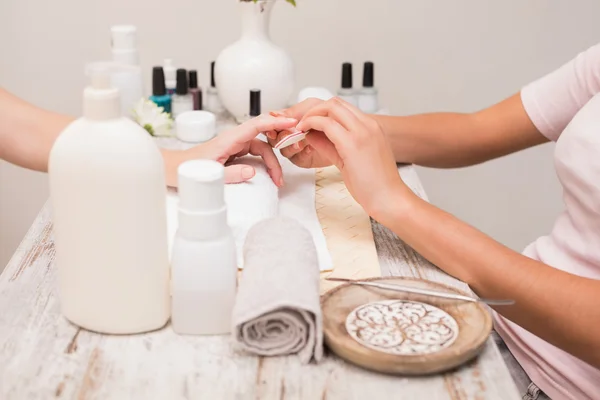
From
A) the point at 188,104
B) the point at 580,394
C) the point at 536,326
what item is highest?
the point at 188,104

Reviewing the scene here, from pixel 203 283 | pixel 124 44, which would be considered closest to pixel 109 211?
pixel 203 283

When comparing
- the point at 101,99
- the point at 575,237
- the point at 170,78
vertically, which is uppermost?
the point at 101,99

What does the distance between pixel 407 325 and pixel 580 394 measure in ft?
1.21

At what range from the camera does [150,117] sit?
4.55ft

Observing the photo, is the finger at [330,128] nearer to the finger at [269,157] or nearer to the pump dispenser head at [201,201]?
the finger at [269,157]

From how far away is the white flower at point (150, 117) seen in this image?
4.54 feet

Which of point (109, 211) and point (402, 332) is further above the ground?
point (109, 211)

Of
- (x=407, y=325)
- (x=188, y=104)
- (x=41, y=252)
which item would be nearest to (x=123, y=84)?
(x=188, y=104)

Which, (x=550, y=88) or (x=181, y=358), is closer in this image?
(x=181, y=358)

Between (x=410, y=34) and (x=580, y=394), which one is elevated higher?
(x=410, y=34)

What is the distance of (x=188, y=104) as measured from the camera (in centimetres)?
149

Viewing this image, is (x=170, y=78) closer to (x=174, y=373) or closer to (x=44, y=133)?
(x=44, y=133)

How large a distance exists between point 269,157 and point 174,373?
49 cm

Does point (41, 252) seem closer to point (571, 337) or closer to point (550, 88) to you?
point (571, 337)
